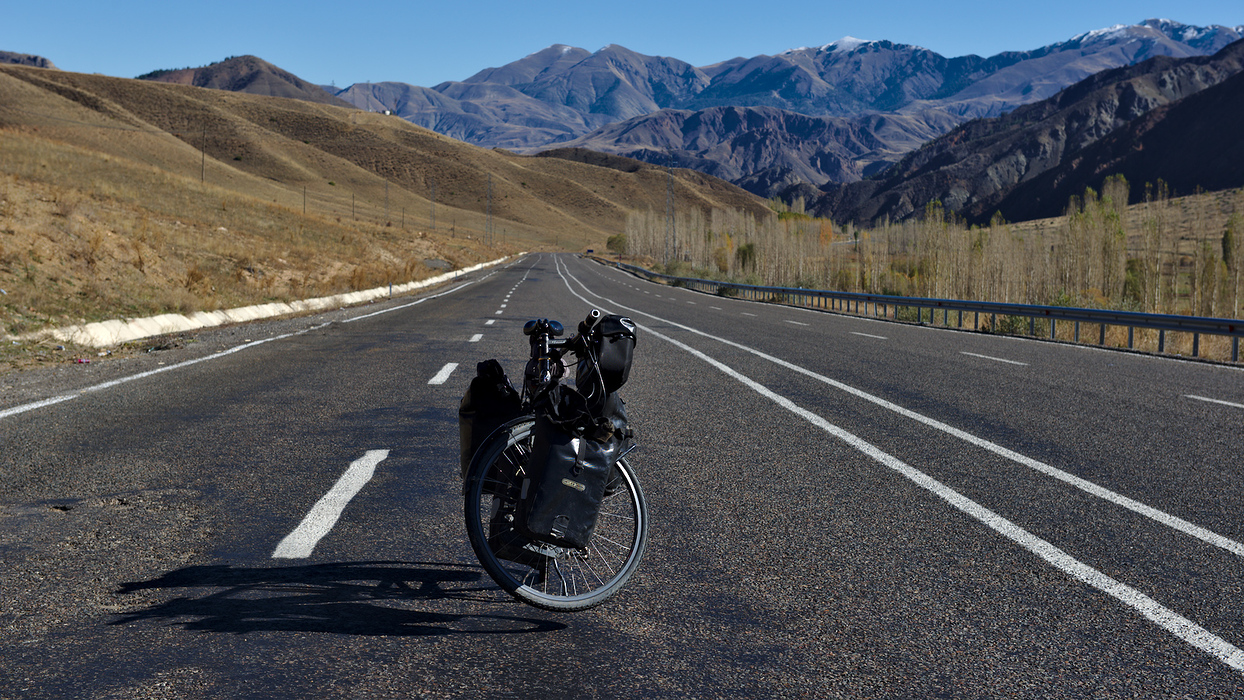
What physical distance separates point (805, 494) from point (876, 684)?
2.73 metres

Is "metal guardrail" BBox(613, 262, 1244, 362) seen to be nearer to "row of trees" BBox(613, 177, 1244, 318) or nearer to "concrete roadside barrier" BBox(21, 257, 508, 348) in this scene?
"row of trees" BBox(613, 177, 1244, 318)

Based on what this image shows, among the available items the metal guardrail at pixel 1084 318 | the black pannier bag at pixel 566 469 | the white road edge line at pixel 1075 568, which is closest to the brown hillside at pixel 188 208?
the black pannier bag at pixel 566 469

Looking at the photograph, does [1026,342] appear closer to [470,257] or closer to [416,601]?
[416,601]

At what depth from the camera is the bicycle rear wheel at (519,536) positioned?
3.81 metres

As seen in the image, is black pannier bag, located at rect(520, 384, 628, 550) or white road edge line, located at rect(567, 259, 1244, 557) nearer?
black pannier bag, located at rect(520, 384, 628, 550)

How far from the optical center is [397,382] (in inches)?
435

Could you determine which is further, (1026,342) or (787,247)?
(787,247)

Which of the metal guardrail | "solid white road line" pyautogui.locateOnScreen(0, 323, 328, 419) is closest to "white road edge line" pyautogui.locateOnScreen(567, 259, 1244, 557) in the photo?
"solid white road line" pyautogui.locateOnScreen(0, 323, 328, 419)

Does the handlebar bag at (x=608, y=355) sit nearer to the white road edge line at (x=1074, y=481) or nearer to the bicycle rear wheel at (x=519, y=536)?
the bicycle rear wheel at (x=519, y=536)

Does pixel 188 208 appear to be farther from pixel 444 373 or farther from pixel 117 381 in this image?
pixel 444 373

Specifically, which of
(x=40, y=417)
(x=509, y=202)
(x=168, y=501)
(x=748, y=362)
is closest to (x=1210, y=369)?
(x=748, y=362)

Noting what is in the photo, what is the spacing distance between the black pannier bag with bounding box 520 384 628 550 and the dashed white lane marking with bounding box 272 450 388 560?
4.91 ft

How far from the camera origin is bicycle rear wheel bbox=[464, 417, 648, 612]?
3.81m

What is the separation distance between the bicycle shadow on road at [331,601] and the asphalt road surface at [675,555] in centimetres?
2
